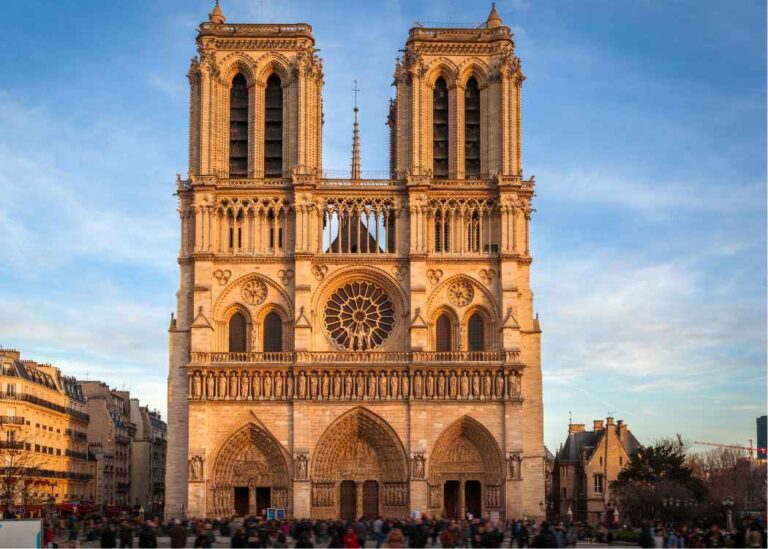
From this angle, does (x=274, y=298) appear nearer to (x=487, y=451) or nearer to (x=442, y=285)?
(x=442, y=285)

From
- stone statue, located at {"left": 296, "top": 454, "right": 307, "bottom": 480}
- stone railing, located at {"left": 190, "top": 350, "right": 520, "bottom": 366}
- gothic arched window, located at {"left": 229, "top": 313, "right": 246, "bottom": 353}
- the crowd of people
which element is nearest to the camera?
the crowd of people

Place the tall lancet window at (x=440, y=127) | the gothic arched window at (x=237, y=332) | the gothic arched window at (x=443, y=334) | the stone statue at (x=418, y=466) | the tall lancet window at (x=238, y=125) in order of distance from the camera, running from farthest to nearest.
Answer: the tall lancet window at (x=440, y=127) → the tall lancet window at (x=238, y=125) → the gothic arched window at (x=443, y=334) → the gothic arched window at (x=237, y=332) → the stone statue at (x=418, y=466)

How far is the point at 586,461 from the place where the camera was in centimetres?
7025

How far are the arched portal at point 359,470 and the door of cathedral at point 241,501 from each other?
3.25 metres

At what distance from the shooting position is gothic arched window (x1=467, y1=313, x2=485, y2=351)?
192ft

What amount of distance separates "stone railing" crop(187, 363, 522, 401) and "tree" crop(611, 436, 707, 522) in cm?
877

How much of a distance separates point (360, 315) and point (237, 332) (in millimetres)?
5785

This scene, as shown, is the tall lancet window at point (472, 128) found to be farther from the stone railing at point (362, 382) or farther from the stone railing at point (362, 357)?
the stone railing at point (362, 382)

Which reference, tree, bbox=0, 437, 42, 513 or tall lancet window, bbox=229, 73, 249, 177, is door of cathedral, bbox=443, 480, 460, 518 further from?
tree, bbox=0, 437, 42, 513

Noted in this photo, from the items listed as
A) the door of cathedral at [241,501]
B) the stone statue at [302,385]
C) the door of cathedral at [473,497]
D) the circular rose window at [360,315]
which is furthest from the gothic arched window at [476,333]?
the door of cathedral at [241,501]

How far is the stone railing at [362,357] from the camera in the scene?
5666 cm

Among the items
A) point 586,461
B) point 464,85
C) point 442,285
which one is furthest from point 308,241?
point 586,461

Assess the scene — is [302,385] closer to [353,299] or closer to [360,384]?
[360,384]

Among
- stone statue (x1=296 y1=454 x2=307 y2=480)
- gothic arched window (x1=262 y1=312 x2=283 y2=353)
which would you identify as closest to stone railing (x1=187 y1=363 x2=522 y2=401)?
gothic arched window (x1=262 y1=312 x2=283 y2=353)
